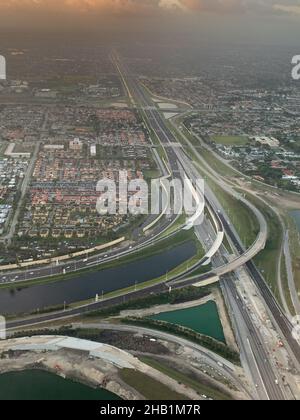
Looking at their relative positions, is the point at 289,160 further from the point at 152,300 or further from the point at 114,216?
the point at 152,300

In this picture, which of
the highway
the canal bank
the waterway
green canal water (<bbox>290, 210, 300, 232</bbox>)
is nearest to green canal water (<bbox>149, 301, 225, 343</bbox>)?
the canal bank

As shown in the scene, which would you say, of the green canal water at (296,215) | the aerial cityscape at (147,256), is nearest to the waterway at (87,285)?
the aerial cityscape at (147,256)

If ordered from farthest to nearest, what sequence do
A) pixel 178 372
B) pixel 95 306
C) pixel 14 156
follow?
pixel 14 156, pixel 95 306, pixel 178 372

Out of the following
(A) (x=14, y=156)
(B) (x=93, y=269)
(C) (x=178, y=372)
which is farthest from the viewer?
(A) (x=14, y=156)

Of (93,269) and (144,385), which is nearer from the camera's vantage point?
(144,385)

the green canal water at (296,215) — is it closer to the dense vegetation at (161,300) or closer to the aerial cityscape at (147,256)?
the aerial cityscape at (147,256)
